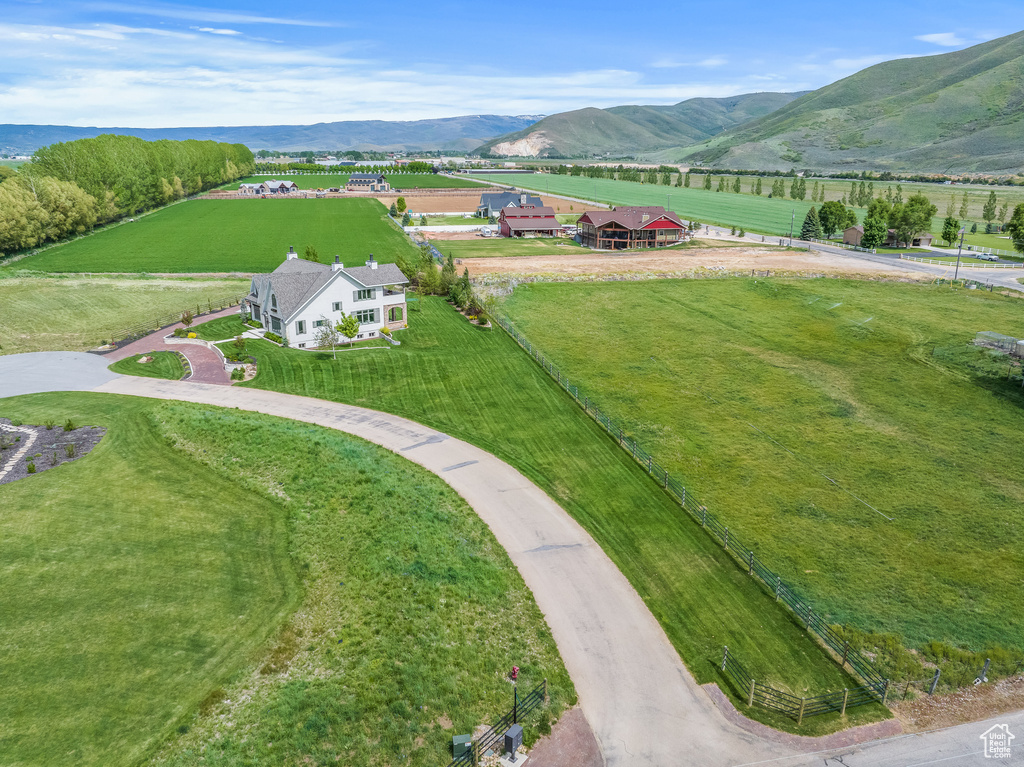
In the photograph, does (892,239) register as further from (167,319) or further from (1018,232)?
(167,319)

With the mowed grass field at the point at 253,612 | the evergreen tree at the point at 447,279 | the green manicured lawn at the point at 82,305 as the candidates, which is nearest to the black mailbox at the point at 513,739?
the mowed grass field at the point at 253,612

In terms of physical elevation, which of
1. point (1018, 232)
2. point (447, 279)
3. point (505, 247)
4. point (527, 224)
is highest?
point (1018, 232)

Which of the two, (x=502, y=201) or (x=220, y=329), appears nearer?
(x=220, y=329)

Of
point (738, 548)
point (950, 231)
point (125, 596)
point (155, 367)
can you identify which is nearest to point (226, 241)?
point (155, 367)

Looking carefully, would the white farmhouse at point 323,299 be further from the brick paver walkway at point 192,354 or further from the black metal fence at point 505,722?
the black metal fence at point 505,722

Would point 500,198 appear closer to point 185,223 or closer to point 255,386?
point 185,223

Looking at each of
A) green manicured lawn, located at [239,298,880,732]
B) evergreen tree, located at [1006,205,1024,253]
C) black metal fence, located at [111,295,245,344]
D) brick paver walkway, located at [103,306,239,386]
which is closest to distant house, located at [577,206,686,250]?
evergreen tree, located at [1006,205,1024,253]

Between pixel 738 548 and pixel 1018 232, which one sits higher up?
pixel 1018 232

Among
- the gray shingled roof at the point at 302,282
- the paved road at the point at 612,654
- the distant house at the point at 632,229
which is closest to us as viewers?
the paved road at the point at 612,654
